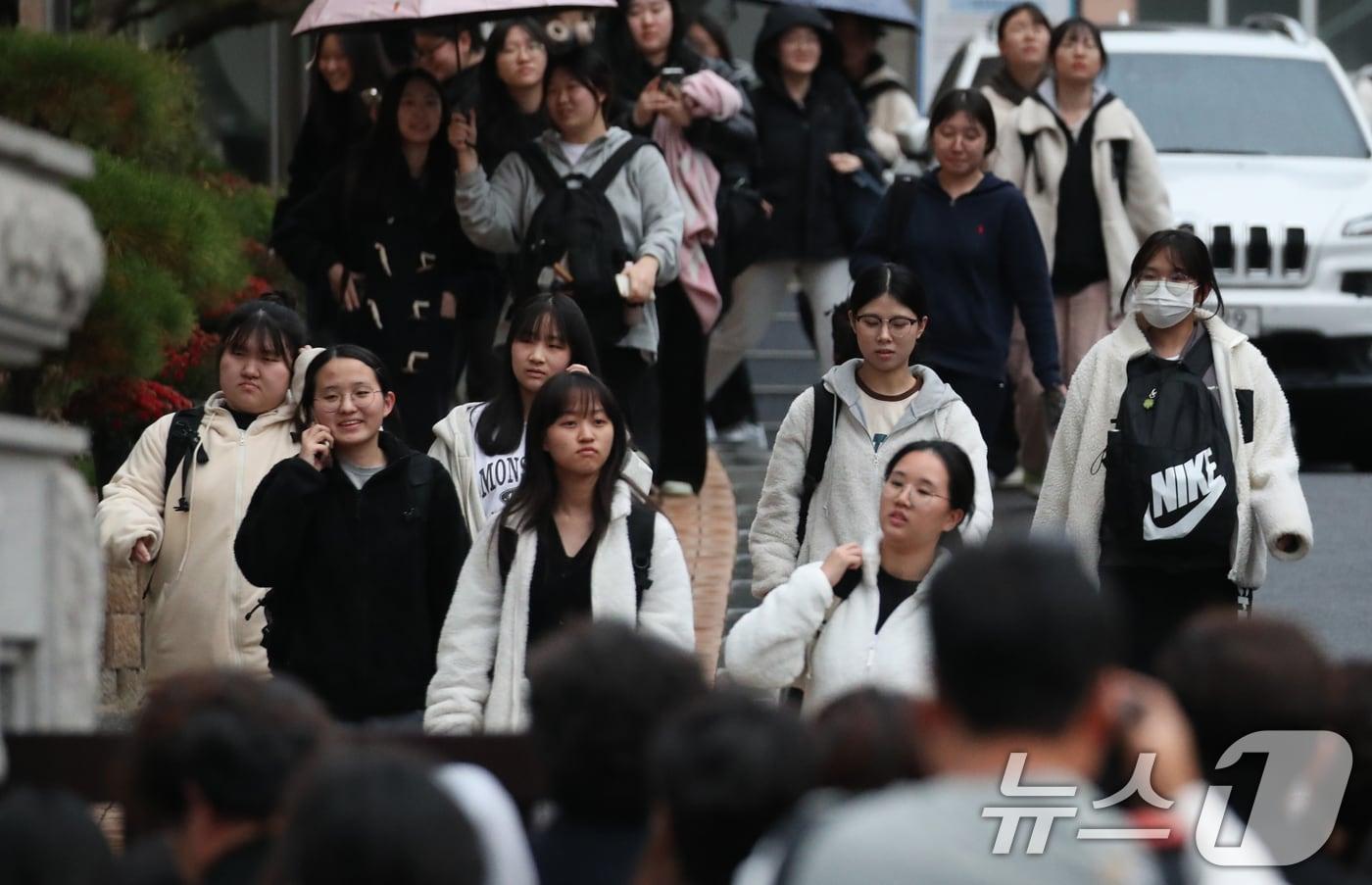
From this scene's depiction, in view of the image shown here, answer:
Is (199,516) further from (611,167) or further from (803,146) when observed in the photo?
(803,146)

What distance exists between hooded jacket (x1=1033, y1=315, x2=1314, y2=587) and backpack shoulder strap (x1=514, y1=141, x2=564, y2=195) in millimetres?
2484

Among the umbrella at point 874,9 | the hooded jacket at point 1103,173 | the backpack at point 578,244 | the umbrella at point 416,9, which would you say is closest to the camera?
the backpack at point 578,244

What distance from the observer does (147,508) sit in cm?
671

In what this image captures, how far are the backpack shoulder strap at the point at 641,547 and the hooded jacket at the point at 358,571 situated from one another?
528 millimetres

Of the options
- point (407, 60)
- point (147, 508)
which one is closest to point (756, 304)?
point (407, 60)

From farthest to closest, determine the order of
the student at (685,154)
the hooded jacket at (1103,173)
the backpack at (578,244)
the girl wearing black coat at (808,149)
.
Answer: the girl wearing black coat at (808,149) < the hooded jacket at (1103,173) < the student at (685,154) < the backpack at (578,244)

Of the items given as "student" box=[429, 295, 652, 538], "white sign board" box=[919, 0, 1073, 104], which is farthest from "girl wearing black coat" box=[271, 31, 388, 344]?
"white sign board" box=[919, 0, 1073, 104]

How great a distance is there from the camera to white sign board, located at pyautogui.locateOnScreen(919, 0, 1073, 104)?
1797cm

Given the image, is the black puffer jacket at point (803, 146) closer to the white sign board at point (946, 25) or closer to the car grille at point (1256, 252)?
the car grille at point (1256, 252)

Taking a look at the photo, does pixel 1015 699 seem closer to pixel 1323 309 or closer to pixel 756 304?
pixel 756 304

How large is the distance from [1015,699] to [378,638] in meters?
3.30

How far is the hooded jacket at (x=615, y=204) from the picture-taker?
358 inches

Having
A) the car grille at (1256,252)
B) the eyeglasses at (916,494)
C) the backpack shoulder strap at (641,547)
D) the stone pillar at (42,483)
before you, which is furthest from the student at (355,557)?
the car grille at (1256,252)

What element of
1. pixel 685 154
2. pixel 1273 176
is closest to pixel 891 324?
pixel 685 154
